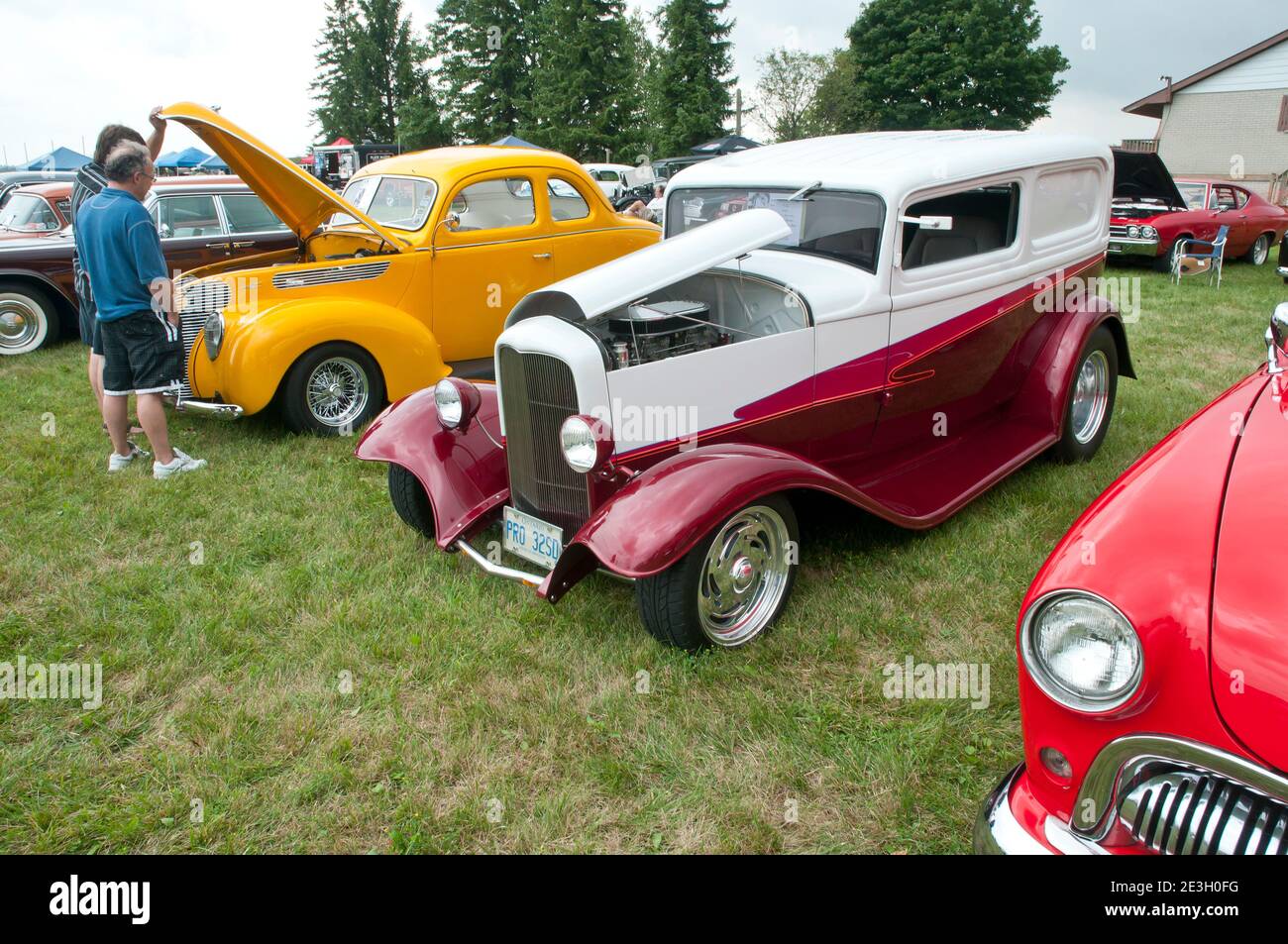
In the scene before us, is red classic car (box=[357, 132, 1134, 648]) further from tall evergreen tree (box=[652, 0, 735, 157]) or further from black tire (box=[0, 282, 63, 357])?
tall evergreen tree (box=[652, 0, 735, 157])

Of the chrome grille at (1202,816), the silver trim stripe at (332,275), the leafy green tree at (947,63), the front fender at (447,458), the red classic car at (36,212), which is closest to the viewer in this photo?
the chrome grille at (1202,816)

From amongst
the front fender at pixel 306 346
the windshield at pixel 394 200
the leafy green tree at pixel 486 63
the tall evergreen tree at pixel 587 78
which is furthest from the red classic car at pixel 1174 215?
the leafy green tree at pixel 486 63

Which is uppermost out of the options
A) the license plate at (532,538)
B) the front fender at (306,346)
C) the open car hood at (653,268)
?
the open car hood at (653,268)

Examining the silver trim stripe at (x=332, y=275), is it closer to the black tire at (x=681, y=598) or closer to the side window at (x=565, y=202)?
the side window at (x=565, y=202)

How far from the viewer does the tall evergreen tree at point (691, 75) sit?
123ft

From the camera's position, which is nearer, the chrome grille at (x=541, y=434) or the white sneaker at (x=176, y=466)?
the chrome grille at (x=541, y=434)

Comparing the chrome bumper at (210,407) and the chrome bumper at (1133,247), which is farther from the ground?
the chrome bumper at (1133,247)

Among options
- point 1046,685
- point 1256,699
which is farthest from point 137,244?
point 1256,699

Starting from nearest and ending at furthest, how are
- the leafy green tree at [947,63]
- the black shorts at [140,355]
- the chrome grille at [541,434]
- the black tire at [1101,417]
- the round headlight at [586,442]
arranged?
the round headlight at [586,442], the chrome grille at [541,434], the black tire at [1101,417], the black shorts at [140,355], the leafy green tree at [947,63]

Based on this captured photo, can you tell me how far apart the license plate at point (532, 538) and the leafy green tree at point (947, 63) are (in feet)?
126

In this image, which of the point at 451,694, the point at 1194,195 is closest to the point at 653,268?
the point at 451,694

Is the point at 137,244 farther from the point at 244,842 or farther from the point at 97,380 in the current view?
the point at 244,842

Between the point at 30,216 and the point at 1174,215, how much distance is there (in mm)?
15697

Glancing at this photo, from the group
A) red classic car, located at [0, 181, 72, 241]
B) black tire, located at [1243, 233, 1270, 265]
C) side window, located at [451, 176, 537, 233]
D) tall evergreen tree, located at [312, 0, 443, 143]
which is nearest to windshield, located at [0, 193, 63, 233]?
red classic car, located at [0, 181, 72, 241]
